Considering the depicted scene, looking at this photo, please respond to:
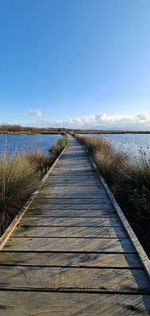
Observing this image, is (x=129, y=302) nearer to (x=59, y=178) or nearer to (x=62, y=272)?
(x=62, y=272)

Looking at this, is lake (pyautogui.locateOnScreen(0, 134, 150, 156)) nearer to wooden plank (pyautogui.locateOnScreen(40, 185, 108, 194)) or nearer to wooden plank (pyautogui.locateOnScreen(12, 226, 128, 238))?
wooden plank (pyautogui.locateOnScreen(40, 185, 108, 194))

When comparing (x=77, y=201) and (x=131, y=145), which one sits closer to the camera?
(x=77, y=201)

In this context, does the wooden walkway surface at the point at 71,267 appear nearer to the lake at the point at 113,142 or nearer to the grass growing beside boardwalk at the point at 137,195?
the grass growing beside boardwalk at the point at 137,195

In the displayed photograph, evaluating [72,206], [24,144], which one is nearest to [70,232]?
[72,206]

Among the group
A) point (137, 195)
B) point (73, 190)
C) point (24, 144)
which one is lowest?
point (24, 144)

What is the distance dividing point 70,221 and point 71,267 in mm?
1437

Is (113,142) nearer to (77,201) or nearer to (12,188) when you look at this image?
(77,201)

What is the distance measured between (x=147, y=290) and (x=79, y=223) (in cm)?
180

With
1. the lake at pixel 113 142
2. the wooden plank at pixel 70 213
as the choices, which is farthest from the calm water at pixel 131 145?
the wooden plank at pixel 70 213

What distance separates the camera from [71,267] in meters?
2.79

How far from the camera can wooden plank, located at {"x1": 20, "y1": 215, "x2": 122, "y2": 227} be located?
4.10 m

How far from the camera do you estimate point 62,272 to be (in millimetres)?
2701

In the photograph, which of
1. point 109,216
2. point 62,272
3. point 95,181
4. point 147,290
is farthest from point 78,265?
point 95,181

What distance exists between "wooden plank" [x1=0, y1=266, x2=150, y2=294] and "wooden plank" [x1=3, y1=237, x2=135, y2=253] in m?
0.45
